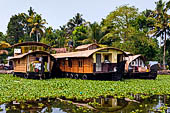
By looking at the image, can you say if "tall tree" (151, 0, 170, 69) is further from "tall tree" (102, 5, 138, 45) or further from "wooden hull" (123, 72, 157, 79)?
"wooden hull" (123, 72, 157, 79)

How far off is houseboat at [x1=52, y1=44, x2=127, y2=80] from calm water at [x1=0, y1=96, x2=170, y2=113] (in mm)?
7965

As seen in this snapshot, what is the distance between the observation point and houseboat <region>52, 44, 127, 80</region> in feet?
60.0

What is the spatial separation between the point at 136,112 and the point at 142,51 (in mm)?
25582

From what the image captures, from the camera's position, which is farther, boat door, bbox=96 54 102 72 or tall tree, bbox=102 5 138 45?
tall tree, bbox=102 5 138 45

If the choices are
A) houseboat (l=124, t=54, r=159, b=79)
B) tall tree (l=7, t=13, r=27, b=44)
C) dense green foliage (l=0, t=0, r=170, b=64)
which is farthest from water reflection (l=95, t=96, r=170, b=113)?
tall tree (l=7, t=13, r=27, b=44)

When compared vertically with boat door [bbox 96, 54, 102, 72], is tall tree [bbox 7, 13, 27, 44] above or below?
above

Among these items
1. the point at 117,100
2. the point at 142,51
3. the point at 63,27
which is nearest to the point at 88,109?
the point at 117,100

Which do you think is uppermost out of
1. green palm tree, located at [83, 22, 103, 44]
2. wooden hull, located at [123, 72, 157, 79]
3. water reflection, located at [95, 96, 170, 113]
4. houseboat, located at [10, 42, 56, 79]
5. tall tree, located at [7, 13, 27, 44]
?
tall tree, located at [7, 13, 27, 44]

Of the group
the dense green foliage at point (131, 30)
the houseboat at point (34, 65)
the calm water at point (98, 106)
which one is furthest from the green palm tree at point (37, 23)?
the calm water at point (98, 106)

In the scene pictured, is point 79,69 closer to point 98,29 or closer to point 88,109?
point 88,109

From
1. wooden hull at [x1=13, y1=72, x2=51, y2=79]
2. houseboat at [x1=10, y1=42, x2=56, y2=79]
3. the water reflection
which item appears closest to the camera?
the water reflection

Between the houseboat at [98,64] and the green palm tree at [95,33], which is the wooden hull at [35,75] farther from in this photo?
the green palm tree at [95,33]

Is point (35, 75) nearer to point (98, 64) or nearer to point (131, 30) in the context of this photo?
point (98, 64)

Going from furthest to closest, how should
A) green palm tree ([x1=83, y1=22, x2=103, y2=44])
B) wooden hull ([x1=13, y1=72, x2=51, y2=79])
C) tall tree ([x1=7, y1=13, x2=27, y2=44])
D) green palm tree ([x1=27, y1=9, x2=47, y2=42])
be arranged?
tall tree ([x1=7, y1=13, x2=27, y2=44]) → green palm tree ([x1=27, y1=9, x2=47, y2=42]) → green palm tree ([x1=83, y1=22, x2=103, y2=44]) → wooden hull ([x1=13, y1=72, x2=51, y2=79])
